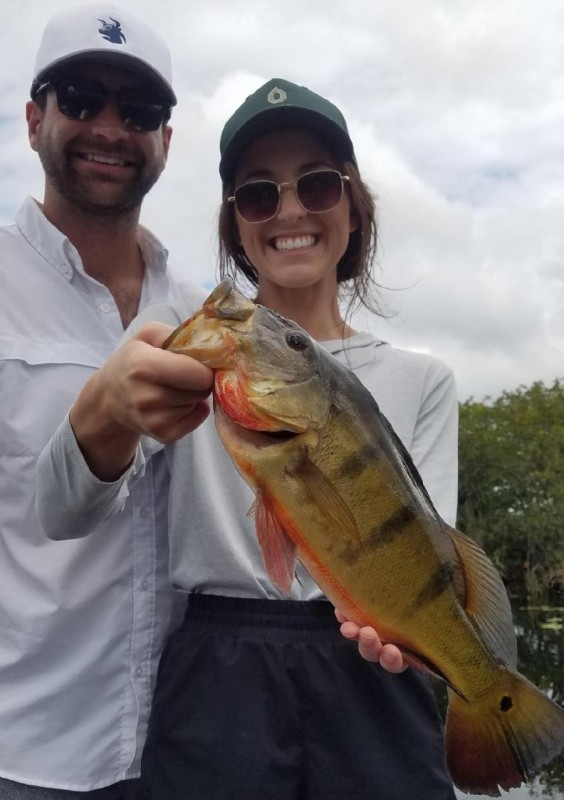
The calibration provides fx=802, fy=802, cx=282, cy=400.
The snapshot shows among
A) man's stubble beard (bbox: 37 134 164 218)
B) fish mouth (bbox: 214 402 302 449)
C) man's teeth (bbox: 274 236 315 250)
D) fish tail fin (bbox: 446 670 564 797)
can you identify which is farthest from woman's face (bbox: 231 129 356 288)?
fish tail fin (bbox: 446 670 564 797)

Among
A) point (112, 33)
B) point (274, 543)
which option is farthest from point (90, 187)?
point (274, 543)

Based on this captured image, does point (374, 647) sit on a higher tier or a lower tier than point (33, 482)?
lower

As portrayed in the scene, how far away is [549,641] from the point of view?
2084 centimetres

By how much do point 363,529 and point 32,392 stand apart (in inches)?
64.0

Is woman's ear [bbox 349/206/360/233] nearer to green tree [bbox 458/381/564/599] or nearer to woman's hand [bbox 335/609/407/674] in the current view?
woman's hand [bbox 335/609/407/674]

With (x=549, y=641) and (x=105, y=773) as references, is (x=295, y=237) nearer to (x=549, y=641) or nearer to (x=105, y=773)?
(x=105, y=773)

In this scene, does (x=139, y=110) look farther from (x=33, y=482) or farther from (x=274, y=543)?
(x=274, y=543)

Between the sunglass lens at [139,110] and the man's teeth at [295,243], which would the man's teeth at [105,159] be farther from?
the man's teeth at [295,243]

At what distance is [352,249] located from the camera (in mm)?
3592

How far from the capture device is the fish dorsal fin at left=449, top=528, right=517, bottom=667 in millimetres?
2291

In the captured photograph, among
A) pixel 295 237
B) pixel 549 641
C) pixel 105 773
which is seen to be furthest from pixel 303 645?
pixel 549 641

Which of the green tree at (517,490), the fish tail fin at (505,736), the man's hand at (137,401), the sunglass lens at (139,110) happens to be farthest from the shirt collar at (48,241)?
the green tree at (517,490)

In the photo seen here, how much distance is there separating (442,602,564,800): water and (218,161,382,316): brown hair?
543 cm

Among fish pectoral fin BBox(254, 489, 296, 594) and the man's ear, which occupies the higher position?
the man's ear
